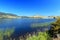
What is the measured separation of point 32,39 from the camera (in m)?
11.5

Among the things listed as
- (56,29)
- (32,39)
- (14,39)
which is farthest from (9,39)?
(56,29)

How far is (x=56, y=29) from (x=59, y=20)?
1.07 meters

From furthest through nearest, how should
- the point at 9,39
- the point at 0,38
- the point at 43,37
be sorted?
the point at 9,39
the point at 0,38
the point at 43,37

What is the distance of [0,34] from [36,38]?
401 centimetres

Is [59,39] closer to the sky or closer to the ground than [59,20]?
closer to the ground

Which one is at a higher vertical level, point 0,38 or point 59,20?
point 59,20

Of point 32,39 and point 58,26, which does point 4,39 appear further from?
point 58,26

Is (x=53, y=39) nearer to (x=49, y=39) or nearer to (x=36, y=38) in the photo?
(x=49, y=39)

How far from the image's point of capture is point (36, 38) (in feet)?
37.6

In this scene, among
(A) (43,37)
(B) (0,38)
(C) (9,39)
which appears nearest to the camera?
(A) (43,37)

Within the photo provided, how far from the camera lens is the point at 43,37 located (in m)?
11.5

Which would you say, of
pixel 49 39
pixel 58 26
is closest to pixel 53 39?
pixel 49 39

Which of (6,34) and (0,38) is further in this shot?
(6,34)

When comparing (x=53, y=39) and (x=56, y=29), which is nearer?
(x=53, y=39)
